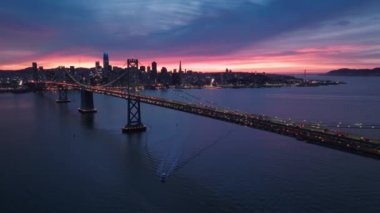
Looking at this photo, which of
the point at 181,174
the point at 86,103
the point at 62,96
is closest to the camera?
the point at 181,174

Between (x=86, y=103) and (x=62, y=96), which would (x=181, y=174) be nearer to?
(x=86, y=103)

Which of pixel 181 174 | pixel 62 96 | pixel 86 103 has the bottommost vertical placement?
pixel 181 174

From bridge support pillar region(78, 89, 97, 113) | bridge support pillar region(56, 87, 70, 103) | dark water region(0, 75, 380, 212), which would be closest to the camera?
dark water region(0, 75, 380, 212)

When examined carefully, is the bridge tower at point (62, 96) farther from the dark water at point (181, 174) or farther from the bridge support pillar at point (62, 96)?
the dark water at point (181, 174)

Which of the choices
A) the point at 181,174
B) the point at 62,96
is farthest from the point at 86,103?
the point at 181,174

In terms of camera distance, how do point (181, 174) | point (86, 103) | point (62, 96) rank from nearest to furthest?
point (181, 174) < point (86, 103) < point (62, 96)

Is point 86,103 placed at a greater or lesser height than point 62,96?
greater

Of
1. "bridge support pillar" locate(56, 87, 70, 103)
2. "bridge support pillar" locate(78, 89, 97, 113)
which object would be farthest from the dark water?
"bridge support pillar" locate(56, 87, 70, 103)

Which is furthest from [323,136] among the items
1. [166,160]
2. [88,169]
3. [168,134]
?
[168,134]

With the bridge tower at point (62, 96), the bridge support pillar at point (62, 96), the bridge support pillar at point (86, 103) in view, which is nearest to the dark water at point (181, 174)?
the bridge support pillar at point (86, 103)

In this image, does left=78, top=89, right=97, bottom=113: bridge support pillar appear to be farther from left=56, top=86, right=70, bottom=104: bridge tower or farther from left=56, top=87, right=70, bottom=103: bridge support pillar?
left=56, top=87, right=70, bottom=103: bridge support pillar

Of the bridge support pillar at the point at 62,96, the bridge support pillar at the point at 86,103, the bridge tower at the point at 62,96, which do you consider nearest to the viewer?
the bridge support pillar at the point at 86,103

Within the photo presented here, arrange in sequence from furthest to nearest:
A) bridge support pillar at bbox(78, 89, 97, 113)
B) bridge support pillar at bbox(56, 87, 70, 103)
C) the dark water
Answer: bridge support pillar at bbox(56, 87, 70, 103) < bridge support pillar at bbox(78, 89, 97, 113) < the dark water
